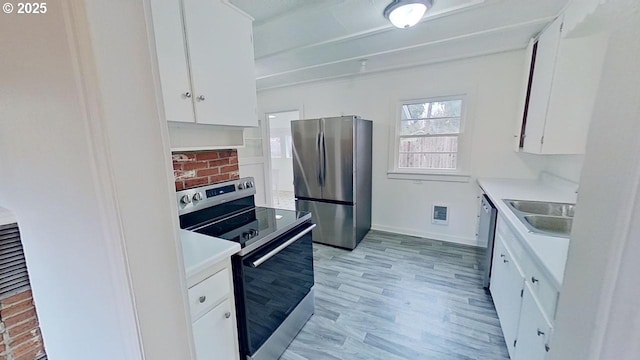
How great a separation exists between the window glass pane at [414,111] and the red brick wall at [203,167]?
244 cm

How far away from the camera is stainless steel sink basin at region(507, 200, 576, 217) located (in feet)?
5.96

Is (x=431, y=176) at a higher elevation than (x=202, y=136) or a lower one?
lower

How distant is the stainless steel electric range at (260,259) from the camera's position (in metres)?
1.32

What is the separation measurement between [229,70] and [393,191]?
2781 mm

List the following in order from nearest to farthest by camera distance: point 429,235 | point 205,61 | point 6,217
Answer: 1. point 6,217
2. point 205,61
3. point 429,235

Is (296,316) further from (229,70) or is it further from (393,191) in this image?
(393,191)

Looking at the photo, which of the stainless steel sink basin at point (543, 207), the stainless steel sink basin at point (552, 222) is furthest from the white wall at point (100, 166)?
the stainless steel sink basin at point (543, 207)

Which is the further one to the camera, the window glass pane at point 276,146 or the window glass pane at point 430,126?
the window glass pane at point 276,146

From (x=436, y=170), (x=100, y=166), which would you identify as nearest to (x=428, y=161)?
(x=436, y=170)

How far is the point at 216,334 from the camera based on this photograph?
3.80 ft

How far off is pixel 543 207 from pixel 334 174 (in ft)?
6.56

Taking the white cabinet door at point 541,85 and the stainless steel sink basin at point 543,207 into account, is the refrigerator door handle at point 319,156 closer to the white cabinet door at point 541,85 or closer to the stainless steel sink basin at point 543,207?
the stainless steel sink basin at point 543,207

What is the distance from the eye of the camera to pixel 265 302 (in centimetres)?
144

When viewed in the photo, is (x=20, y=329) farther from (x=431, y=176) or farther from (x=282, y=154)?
(x=282, y=154)
